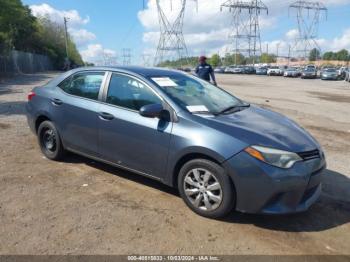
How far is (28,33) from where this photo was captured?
58781 millimetres

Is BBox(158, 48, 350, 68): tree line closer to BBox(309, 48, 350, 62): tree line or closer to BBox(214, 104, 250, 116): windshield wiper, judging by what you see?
BBox(309, 48, 350, 62): tree line

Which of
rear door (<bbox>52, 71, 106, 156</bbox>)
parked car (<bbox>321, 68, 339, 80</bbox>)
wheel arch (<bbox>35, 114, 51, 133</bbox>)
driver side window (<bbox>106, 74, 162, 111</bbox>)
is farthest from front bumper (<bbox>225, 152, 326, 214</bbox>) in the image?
parked car (<bbox>321, 68, 339, 80</bbox>)

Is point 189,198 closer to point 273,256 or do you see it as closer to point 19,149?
point 273,256

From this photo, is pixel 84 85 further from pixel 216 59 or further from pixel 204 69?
pixel 216 59

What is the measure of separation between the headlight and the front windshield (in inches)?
36.2

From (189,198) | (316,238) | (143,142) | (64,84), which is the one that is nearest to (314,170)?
(316,238)

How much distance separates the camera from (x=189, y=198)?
4.31 metres

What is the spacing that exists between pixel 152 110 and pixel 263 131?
1.25 meters

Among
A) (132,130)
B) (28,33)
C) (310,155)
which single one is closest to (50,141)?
(132,130)

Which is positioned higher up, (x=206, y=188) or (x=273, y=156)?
(x=273, y=156)

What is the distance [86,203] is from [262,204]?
2005 millimetres

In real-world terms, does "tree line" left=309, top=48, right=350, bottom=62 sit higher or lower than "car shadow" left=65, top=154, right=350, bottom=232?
higher

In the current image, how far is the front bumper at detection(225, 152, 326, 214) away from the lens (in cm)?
378

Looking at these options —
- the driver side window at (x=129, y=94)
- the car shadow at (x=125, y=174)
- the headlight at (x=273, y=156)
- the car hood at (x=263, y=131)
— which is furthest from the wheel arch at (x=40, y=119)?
the headlight at (x=273, y=156)
